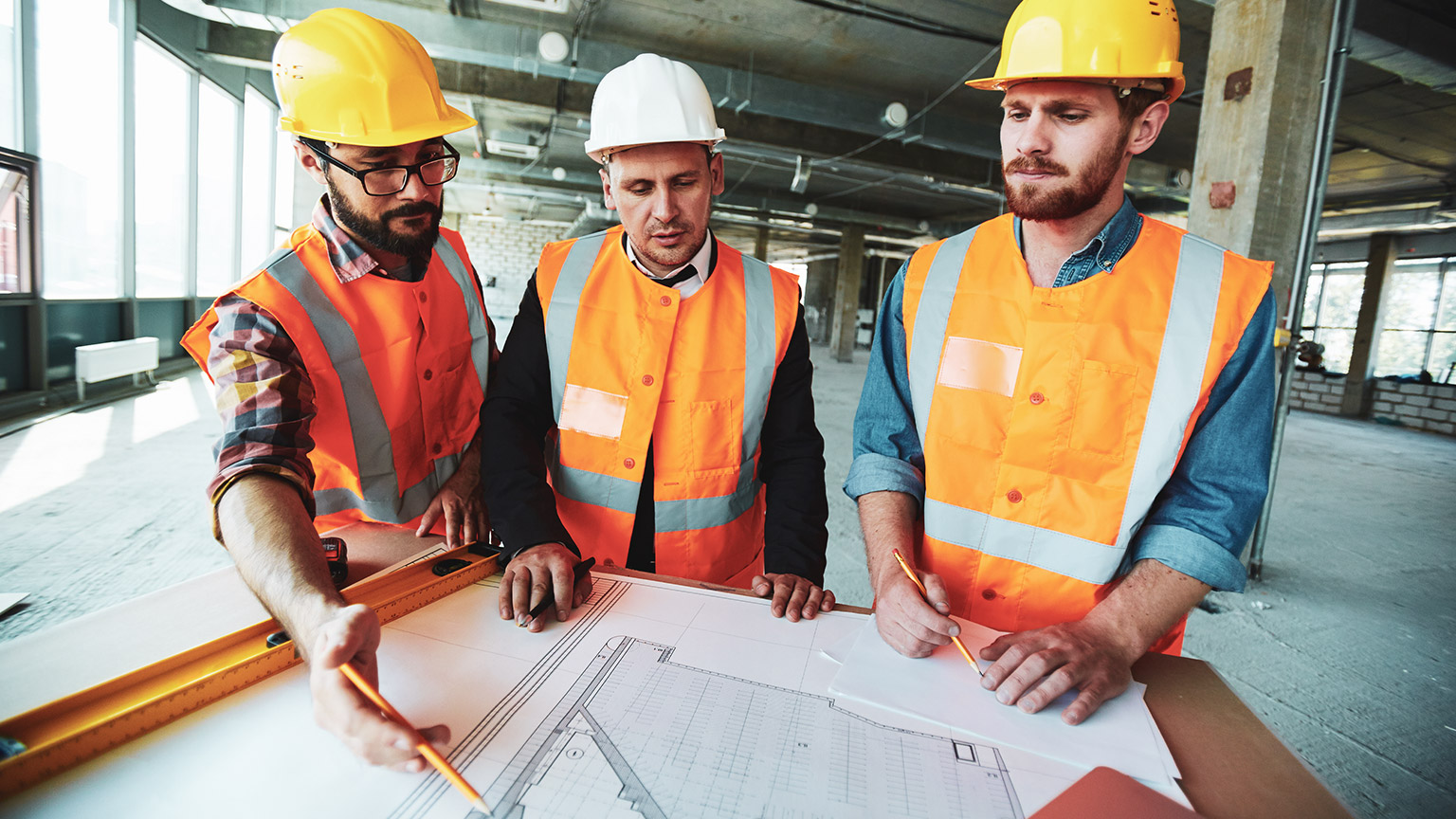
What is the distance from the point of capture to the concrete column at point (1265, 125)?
368 centimetres

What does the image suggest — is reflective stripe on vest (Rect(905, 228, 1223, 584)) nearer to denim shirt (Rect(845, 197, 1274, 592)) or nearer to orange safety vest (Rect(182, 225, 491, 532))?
denim shirt (Rect(845, 197, 1274, 592))

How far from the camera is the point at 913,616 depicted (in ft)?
3.96

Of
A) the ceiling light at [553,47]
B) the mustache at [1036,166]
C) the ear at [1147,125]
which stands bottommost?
the mustache at [1036,166]

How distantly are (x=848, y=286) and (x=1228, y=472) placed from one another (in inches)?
668

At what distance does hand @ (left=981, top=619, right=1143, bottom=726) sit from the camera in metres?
1.04

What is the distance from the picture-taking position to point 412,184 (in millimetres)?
1653

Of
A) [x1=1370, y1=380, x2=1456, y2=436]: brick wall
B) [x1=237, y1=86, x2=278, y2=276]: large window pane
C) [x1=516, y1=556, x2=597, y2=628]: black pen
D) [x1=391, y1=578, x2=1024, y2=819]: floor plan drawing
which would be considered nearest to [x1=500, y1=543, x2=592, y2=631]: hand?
[x1=516, y1=556, x2=597, y2=628]: black pen

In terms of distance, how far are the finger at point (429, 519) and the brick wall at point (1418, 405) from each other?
16.5 m

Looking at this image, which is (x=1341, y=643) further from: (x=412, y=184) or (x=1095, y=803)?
(x=412, y=184)

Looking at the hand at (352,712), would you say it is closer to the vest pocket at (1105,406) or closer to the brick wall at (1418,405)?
the vest pocket at (1105,406)

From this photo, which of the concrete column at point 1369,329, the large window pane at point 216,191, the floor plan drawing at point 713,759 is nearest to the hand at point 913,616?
the floor plan drawing at point 713,759

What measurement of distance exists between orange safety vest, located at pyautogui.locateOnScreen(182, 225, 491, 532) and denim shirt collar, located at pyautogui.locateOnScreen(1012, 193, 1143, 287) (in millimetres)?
1499

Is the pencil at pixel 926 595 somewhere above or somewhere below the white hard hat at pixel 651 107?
below

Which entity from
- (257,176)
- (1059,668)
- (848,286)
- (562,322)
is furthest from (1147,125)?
(848,286)
